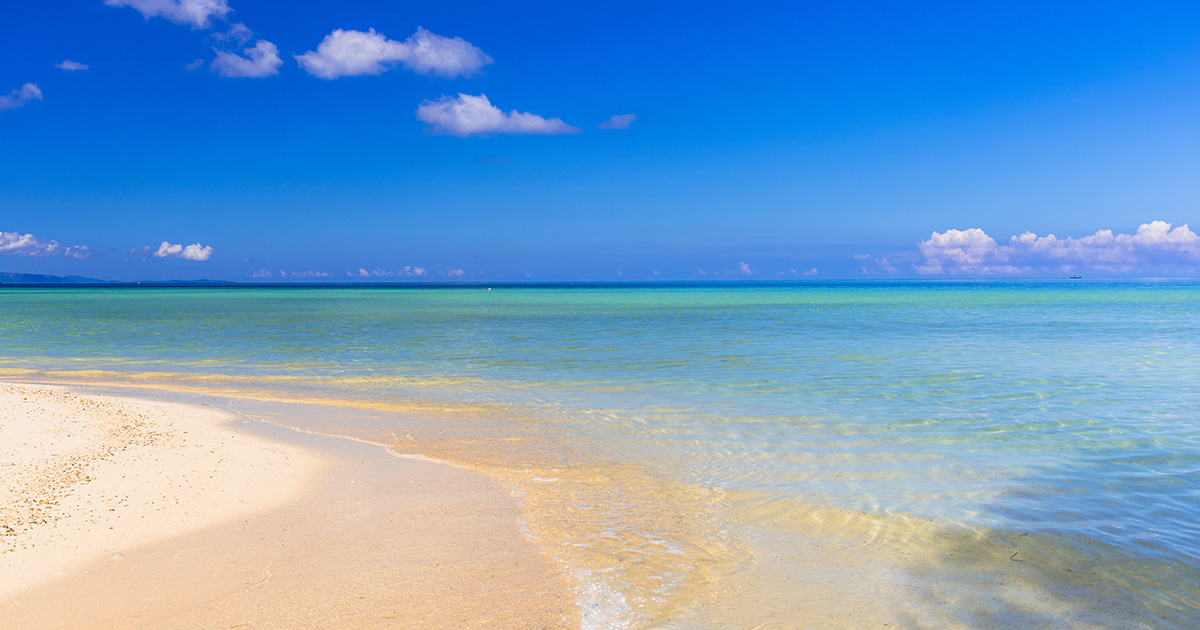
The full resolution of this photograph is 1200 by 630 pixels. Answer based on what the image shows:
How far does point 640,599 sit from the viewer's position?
4926 millimetres

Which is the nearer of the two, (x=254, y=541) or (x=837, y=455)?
(x=254, y=541)

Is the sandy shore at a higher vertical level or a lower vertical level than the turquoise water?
higher

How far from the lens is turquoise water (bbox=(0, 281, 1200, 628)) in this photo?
514cm

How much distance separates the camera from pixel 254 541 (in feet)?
19.3

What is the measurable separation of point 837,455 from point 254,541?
6.65 metres

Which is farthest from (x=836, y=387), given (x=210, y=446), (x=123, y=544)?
(x=123, y=544)

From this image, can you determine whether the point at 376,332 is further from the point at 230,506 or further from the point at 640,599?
the point at 640,599

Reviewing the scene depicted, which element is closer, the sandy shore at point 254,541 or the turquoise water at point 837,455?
the sandy shore at point 254,541

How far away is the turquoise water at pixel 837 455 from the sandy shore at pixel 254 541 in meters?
0.79

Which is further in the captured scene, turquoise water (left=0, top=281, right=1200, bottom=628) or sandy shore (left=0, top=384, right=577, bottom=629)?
turquoise water (left=0, top=281, right=1200, bottom=628)

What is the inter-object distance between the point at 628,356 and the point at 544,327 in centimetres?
1507

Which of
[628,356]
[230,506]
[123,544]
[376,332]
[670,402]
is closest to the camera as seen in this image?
[123,544]

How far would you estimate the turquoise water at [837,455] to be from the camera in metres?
5.14

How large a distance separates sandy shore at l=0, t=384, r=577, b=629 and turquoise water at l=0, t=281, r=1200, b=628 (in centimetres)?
79
